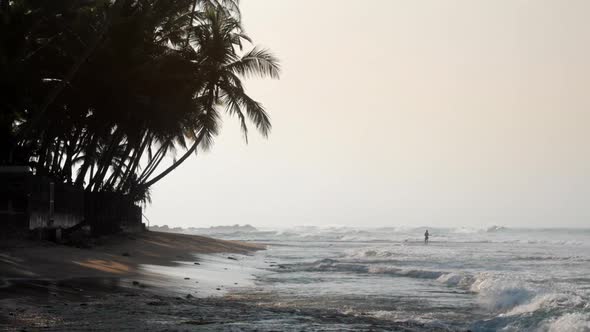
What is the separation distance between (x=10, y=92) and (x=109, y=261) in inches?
212

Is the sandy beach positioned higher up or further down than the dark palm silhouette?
further down

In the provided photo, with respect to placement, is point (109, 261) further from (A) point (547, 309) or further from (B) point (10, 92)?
(A) point (547, 309)

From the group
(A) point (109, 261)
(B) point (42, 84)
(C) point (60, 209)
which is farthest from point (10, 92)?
(A) point (109, 261)

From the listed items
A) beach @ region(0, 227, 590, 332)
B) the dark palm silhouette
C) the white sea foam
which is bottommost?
the white sea foam

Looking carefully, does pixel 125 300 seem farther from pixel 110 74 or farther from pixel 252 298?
pixel 110 74

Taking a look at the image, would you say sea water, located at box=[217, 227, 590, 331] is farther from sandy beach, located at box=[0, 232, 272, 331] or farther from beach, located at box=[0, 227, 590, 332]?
sandy beach, located at box=[0, 232, 272, 331]

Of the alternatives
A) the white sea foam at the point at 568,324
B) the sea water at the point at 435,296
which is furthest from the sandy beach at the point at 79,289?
the white sea foam at the point at 568,324

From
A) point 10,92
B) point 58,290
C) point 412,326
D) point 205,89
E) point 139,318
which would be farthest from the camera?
point 205,89

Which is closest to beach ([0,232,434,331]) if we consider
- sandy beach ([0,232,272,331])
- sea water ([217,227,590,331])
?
sandy beach ([0,232,272,331])

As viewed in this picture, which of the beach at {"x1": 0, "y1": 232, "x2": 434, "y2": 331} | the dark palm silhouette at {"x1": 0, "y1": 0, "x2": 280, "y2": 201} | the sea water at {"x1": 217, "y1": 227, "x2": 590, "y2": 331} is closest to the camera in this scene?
the beach at {"x1": 0, "y1": 232, "x2": 434, "y2": 331}

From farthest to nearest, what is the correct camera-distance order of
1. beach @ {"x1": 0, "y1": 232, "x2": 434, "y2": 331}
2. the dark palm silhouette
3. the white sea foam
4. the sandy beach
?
1. the dark palm silhouette
2. the white sea foam
3. beach @ {"x1": 0, "y1": 232, "x2": 434, "y2": 331}
4. the sandy beach

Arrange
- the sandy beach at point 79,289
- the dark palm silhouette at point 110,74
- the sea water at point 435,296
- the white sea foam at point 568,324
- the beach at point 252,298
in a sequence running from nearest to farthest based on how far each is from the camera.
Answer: the sandy beach at point 79,289 < the beach at point 252,298 < the white sea foam at point 568,324 < the sea water at point 435,296 < the dark palm silhouette at point 110,74

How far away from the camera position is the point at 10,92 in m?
18.6

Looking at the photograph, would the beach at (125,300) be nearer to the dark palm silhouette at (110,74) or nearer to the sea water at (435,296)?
the sea water at (435,296)
